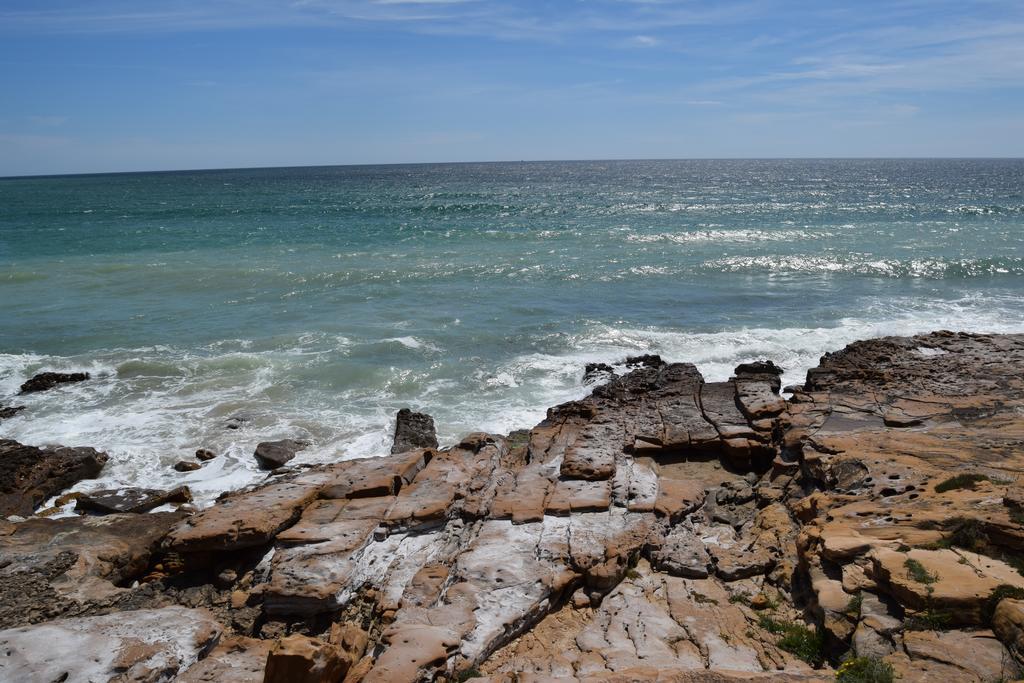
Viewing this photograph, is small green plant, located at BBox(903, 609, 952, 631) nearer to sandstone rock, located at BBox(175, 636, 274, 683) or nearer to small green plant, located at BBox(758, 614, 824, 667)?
small green plant, located at BBox(758, 614, 824, 667)

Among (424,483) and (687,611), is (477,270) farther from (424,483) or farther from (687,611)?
(687,611)

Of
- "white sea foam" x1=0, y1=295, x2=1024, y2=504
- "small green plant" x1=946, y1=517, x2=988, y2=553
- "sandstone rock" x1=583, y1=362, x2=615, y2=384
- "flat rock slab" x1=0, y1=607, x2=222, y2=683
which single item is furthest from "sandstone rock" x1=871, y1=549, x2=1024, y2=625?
"sandstone rock" x1=583, y1=362, x2=615, y2=384

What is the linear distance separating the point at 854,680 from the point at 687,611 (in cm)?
218

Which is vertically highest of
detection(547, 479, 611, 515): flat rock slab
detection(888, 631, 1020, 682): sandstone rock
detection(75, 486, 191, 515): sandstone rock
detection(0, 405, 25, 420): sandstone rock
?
detection(888, 631, 1020, 682): sandstone rock

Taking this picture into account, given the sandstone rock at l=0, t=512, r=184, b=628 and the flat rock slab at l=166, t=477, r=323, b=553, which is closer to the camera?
the sandstone rock at l=0, t=512, r=184, b=628

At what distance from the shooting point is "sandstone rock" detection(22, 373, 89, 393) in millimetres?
17281

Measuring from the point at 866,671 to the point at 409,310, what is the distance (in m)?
20.1

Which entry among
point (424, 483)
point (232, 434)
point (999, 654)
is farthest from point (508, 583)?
point (232, 434)

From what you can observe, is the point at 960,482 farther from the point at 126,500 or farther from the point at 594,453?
the point at 126,500

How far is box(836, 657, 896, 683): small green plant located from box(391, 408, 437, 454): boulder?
8.89 m

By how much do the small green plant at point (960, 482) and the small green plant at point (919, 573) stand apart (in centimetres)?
222

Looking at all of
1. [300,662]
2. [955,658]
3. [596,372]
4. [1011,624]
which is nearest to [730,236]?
[596,372]

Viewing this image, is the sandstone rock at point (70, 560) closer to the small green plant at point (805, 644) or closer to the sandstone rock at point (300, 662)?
the sandstone rock at point (300, 662)

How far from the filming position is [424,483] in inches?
418
